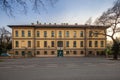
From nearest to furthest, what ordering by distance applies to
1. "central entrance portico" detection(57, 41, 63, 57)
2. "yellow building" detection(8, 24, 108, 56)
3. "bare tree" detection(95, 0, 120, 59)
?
"bare tree" detection(95, 0, 120, 59) < "yellow building" detection(8, 24, 108, 56) < "central entrance portico" detection(57, 41, 63, 57)

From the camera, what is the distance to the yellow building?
284 feet

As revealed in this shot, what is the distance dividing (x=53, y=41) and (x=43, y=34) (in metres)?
4.21

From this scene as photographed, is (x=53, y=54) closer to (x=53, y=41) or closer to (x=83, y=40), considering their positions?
(x=53, y=41)

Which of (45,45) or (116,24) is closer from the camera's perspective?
(116,24)

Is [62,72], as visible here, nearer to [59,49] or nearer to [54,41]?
[59,49]

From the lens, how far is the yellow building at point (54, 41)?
8650 centimetres

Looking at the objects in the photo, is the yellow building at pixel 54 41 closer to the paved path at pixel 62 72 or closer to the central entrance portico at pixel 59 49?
the central entrance portico at pixel 59 49

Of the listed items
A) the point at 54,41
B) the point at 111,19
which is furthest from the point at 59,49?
the point at 111,19

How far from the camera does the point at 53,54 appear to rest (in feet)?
284

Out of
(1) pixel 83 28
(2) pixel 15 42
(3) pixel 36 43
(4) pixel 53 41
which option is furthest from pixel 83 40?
(2) pixel 15 42

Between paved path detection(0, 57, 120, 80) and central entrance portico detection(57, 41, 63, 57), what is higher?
central entrance portico detection(57, 41, 63, 57)

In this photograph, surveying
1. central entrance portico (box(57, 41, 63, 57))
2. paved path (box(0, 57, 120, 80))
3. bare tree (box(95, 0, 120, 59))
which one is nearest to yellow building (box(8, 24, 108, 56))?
central entrance portico (box(57, 41, 63, 57))

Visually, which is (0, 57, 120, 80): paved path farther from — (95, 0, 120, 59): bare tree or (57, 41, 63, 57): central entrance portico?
(57, 41, 63, 57): central entrance portico

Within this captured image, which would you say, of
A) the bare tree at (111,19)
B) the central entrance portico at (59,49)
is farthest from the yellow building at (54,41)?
the bare tree at (111,19)
